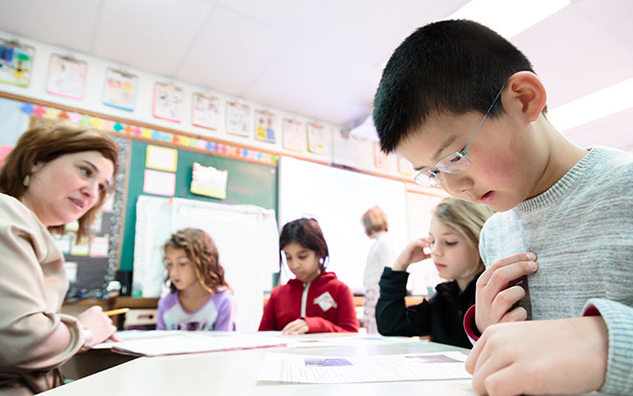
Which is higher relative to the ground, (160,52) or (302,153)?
(160,52)

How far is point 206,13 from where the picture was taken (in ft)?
7.20

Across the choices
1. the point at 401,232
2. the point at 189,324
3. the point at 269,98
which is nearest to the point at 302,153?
the point at 269,98

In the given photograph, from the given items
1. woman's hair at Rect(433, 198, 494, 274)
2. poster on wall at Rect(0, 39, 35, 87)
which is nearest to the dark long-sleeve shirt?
woman's hair at Rect(433, 198, 494, 274)

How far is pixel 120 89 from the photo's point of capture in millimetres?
2604

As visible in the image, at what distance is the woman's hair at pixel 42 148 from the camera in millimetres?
1045

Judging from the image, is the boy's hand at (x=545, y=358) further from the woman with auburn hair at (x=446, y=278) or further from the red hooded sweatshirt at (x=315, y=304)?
the red hooded sweatshirt at (x=315, y=304)

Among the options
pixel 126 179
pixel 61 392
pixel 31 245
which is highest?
pixel 126 179

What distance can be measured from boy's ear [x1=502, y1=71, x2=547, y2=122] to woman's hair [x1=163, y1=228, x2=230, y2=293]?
1747 mm

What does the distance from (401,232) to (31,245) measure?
3.40 metres

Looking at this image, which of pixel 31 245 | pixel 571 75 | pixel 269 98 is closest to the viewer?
pixel 31 245

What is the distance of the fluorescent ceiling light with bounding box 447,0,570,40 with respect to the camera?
218 cm

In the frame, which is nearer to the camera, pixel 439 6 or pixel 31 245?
pixel 31 245

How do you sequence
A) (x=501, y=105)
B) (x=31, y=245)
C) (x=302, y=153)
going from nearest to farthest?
(x=501, y=105), (x=31, y=245), (x=302, y=153)

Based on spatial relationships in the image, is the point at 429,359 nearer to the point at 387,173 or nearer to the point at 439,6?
the point at 439,6
